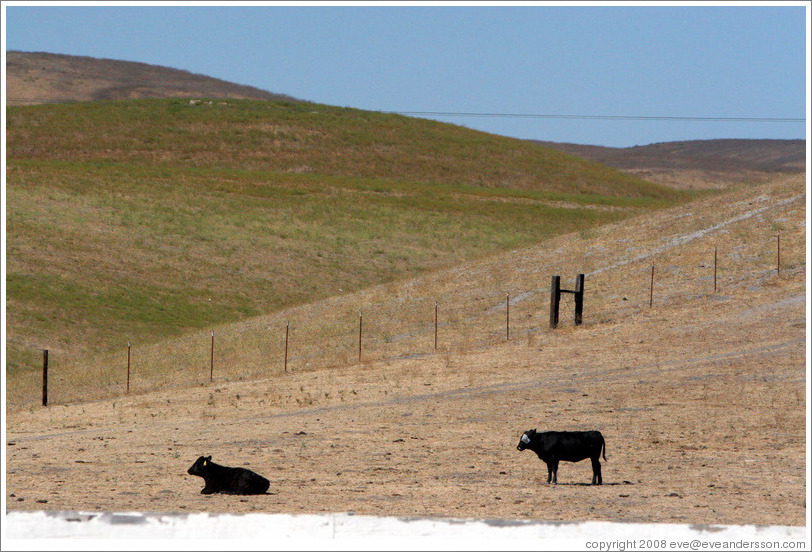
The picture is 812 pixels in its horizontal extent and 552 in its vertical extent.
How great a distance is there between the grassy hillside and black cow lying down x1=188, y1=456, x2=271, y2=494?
80.7 feet

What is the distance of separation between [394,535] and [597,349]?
877 inches

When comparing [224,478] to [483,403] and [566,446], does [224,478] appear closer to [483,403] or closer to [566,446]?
[566,446]

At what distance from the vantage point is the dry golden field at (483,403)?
1447 centimetres

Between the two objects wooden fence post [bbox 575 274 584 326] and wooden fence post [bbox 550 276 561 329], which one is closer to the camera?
wooden fence post [bbox 550 276 561 329]

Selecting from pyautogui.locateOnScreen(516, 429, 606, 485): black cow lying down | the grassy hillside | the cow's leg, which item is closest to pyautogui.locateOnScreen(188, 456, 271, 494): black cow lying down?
pyautogui.locateOnScreen(516, 429, 606, 485): black cow lying down

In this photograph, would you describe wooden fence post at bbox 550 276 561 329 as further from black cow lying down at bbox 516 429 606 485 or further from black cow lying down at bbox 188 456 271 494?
black cow lying down at bbox 188 456 271 494

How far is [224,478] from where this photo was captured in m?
14.6

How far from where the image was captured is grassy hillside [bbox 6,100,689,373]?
4975 centimetres

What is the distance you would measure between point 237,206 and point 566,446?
61897 millimetres

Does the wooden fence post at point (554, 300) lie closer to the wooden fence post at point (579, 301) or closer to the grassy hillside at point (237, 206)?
the wooden fence post at point (579, 301)

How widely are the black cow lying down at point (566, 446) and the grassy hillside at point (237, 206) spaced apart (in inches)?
1048

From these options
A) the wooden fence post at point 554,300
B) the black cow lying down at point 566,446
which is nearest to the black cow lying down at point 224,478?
the black cow lying down at point 566,446

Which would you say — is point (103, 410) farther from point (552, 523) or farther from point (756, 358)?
point (552, 523)

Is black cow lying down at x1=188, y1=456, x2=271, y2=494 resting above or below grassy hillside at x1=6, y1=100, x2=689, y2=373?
below
